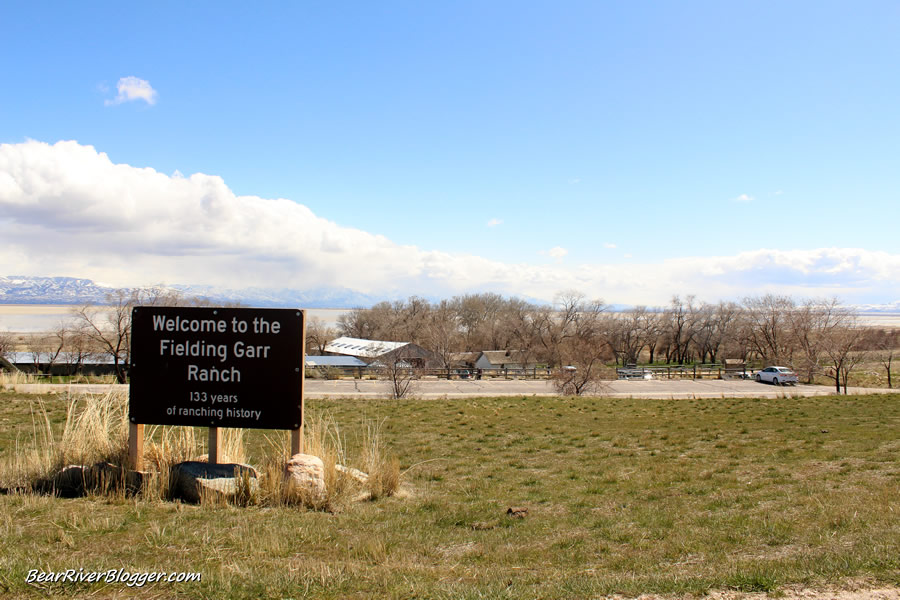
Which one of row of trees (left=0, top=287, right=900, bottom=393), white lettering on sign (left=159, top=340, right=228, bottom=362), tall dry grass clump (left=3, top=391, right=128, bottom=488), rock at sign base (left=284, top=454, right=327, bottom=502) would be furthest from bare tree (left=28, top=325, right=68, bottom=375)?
rock at sign base (left=284, top=454, right=327, bottom=502)

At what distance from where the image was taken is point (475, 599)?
336 cm

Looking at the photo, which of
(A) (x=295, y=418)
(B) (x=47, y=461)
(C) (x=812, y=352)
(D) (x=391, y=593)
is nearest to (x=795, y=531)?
(D) (x=391, y=593)

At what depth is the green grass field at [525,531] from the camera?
12.0 ft

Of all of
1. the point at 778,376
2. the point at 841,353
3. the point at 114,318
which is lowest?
the point at 778,376

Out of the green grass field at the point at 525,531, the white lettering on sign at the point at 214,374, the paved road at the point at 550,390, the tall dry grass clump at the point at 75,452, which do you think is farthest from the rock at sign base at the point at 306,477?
the paved road at the point at 550,390

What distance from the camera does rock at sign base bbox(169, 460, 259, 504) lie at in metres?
5.95

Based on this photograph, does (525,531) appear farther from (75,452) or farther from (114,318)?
(114,318)

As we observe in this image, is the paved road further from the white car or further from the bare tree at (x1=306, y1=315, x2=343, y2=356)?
the bare tree at (x1=306, y1=315, x2=343, y2=356)

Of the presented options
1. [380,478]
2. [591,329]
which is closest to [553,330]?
[591,329]

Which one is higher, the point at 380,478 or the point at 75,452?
the point at 75,452

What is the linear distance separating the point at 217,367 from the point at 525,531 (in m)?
3.89

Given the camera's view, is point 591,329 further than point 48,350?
Yes

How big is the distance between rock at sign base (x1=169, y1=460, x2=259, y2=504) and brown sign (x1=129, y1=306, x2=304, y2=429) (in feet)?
1.55

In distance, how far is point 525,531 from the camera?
5.43 meters
